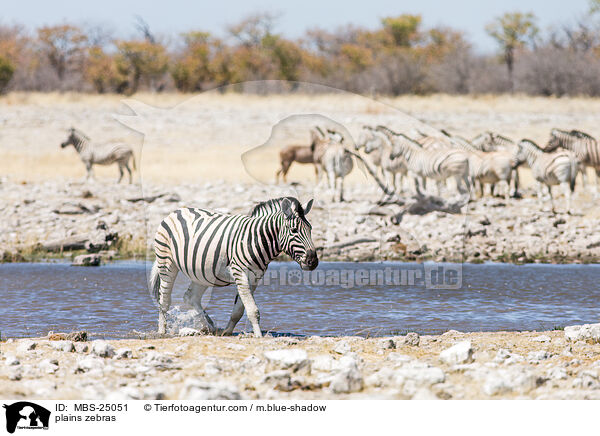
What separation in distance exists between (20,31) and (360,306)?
51354mm

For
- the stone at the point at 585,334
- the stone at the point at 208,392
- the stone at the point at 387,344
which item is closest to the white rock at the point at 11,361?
the stone at the point at 208,392

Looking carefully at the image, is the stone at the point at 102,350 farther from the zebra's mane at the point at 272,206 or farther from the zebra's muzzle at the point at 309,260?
the zebra's mane at the point at 272,206

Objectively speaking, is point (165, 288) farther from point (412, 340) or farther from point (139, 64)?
point (139, 64)

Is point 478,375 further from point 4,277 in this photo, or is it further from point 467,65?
point 467,65

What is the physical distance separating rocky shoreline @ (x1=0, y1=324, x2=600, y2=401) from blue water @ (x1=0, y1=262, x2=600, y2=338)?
52.4 inches

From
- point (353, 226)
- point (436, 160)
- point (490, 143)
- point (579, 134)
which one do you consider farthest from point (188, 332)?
point (490, 143)

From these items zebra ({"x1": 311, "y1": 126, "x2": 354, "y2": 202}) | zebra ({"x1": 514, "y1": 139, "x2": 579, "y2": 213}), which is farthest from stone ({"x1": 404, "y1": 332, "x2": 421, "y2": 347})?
zebra ({"x1": 514, "y1": 139, "x2": 579, "y2": 213})

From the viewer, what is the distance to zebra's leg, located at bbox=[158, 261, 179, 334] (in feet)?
24.7

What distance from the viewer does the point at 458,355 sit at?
6.02 m

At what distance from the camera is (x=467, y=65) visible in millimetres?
43344

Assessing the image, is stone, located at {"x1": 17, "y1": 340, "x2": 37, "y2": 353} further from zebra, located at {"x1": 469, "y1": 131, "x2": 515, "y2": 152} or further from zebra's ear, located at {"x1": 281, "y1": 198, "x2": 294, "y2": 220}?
zebra, located at {"x1": 469, "y1": 131, "x2": 515, "y2": 152}

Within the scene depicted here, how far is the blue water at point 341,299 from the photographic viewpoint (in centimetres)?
838

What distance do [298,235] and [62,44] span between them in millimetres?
44791

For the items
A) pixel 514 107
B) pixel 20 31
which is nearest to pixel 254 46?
pixel 20 31
